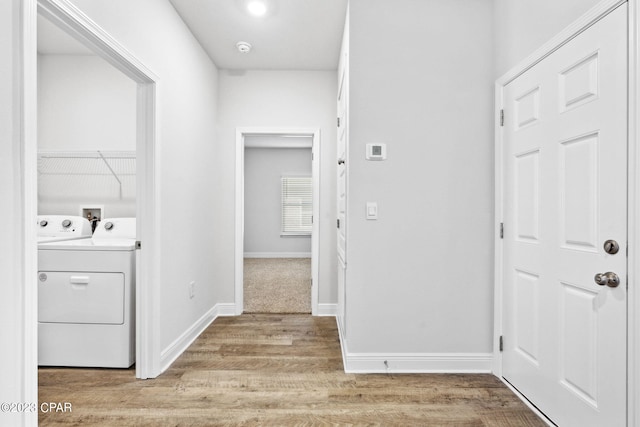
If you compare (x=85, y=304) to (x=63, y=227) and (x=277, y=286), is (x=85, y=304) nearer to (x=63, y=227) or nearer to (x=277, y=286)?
(x=63, y=227)

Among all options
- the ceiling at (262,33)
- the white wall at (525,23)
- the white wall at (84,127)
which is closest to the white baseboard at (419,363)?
the white wall at (525,23)

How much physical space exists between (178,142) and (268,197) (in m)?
5.63

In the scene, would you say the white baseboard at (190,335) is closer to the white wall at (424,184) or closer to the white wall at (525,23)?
the white wall at (424,184)

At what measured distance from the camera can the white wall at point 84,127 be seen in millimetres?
3117

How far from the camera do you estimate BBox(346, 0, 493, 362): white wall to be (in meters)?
2.35

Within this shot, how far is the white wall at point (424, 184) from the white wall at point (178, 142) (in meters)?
1.32

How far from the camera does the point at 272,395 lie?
6.77ft

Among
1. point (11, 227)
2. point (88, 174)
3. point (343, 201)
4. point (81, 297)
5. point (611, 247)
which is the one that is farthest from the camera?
point (88, 174)

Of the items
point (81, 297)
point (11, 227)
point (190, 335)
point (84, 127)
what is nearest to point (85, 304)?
point (81, 297)

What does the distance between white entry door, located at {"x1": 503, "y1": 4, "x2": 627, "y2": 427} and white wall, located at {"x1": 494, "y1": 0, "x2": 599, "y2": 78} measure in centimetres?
13

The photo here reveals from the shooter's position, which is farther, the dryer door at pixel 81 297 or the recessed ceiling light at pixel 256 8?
the recessed ceiling light at pixel 256 8

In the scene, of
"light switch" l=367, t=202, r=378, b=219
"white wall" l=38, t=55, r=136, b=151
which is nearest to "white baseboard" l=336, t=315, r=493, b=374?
"light switch" l=367, t=202, r=378, b=219

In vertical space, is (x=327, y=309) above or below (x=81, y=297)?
below

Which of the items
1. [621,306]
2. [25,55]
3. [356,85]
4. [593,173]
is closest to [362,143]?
[356,85]
